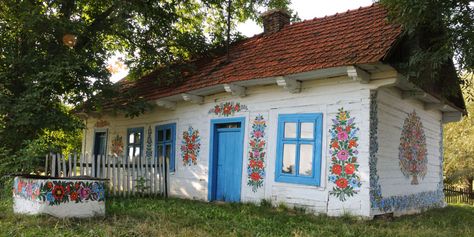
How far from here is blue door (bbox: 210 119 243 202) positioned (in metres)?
10.6

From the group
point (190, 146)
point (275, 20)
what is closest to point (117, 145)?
point (190, 146)

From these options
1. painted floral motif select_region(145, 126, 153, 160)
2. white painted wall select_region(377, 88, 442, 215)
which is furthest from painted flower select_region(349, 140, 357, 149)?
painted floral motif select_region(145, 126, 153, 160)

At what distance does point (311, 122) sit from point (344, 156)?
1.08 meters

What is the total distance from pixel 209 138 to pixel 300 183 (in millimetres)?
3249

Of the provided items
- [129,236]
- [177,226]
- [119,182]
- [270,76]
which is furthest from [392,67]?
[119,182]

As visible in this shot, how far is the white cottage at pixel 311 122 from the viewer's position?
834 cm

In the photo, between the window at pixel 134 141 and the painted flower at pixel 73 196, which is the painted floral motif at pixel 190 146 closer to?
the window at pixel 134 141

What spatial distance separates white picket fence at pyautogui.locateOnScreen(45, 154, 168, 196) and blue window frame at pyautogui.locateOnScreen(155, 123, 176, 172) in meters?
0.47

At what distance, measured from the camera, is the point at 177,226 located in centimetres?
661

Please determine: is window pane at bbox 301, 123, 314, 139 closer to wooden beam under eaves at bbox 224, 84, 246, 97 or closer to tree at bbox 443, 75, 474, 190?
wooden beam under eaves at bbox 224, 84, 246, 97

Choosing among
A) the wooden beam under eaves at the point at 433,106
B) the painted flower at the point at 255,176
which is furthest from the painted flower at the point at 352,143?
the wooden beam under eaves at the point at 433,106

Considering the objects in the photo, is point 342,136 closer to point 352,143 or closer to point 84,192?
point 352,143

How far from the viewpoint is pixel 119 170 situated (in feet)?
36.8

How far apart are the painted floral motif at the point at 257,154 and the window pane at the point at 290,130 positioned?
66cm
